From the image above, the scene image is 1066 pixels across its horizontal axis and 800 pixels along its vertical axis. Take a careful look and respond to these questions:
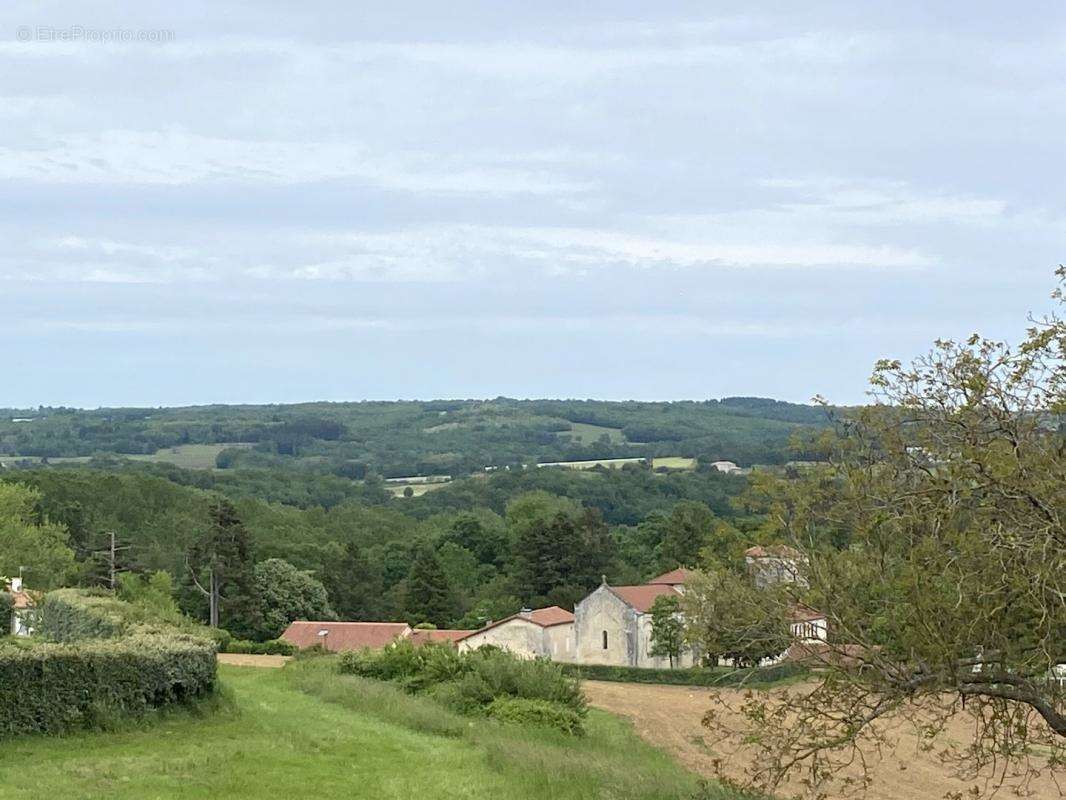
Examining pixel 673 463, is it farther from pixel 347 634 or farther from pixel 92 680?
pixel 92 680

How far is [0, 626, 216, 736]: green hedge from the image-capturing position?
58.4ft

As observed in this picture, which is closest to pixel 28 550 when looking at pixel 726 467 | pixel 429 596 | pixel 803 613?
pixel 429 596

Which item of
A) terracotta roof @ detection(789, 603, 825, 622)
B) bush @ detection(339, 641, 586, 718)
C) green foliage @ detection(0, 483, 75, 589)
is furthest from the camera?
green foliage @ detection(0, 483, 75, 589)

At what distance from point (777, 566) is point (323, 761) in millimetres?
7029

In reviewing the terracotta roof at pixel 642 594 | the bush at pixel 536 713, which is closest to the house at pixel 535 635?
the terracotta roof at pixel 642 594

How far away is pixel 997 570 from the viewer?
43.6 feet

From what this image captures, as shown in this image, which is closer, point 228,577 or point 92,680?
point 92,680

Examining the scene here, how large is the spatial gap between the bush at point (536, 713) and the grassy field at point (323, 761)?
19.9 inches

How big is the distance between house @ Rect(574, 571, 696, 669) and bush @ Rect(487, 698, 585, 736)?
115 feet

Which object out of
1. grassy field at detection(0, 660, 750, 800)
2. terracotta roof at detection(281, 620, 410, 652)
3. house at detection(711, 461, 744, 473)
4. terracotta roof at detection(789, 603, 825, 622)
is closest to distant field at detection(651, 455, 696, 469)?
house at detection(711, 461, 744, 473)

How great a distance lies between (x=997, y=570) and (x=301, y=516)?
10462 centimetres

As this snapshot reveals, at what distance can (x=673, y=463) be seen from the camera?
186375 mm

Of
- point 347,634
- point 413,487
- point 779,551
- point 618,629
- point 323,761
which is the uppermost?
point 413,487

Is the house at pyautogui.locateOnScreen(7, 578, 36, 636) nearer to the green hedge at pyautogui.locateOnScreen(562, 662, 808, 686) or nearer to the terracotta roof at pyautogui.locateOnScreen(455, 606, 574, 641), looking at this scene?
the green hedge at pyautogui.locateOnScreen(562, 662, 808, 686)
